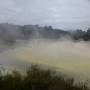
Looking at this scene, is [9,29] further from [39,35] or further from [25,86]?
[25,86]

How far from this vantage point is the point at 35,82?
19.0 m

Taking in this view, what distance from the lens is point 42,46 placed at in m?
52.2

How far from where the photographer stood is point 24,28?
208 ft

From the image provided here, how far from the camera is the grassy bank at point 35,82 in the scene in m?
18.3

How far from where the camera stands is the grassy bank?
60.1 ft

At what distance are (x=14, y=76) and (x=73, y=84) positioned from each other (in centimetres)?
374

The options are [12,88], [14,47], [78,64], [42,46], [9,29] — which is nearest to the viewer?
[12,88]

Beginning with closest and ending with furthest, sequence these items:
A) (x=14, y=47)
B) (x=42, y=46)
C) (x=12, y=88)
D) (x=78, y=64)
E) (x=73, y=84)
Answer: (x=12, y=88) < (x=73, y=84) < (x=78, y=64) < (x=14, y=47) < (x=42, y=46)

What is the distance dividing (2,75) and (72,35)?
43847 mm

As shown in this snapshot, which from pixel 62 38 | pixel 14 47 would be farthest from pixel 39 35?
pixel 14 47

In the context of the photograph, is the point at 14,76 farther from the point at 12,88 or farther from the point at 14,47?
the point at 14,47

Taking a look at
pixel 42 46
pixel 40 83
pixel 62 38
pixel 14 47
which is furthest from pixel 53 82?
pixel 62 38

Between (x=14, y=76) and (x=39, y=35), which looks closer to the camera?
(x=14, y=76)

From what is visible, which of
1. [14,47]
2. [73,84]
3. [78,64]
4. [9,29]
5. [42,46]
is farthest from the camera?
[9,29]
